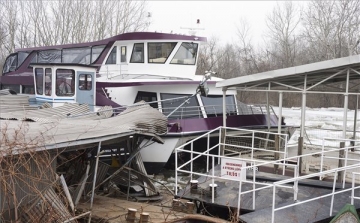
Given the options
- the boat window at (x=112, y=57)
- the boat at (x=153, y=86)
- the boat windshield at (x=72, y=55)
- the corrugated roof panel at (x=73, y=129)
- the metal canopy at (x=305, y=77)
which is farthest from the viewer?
the boat windshield at (x=72, y=55)

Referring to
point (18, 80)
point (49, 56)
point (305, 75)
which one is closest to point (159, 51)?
point (49, 56)

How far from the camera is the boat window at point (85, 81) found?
13.5 m

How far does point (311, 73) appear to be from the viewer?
889cm

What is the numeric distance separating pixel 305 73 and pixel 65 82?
7.97m

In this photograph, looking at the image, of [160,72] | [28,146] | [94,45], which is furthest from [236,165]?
[94,45]

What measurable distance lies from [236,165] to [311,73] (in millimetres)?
3259

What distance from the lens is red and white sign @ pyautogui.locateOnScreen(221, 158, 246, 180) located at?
678 cm

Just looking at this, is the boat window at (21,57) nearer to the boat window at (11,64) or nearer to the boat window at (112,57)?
the boat window at (11,64)

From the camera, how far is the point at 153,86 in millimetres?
13781

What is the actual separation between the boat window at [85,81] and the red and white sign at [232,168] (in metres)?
7.88

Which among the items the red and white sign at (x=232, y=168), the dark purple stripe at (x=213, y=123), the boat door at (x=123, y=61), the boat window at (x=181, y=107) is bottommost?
the red and white sign at (x=232, y=168)

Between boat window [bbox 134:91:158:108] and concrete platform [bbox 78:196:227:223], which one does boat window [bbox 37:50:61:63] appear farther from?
concrete platform [bbox 78:196:227:223]

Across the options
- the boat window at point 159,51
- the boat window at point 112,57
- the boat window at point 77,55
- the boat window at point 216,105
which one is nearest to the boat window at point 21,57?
the boat window at point 77,55

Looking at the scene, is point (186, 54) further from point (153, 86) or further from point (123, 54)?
point (153, 86)
